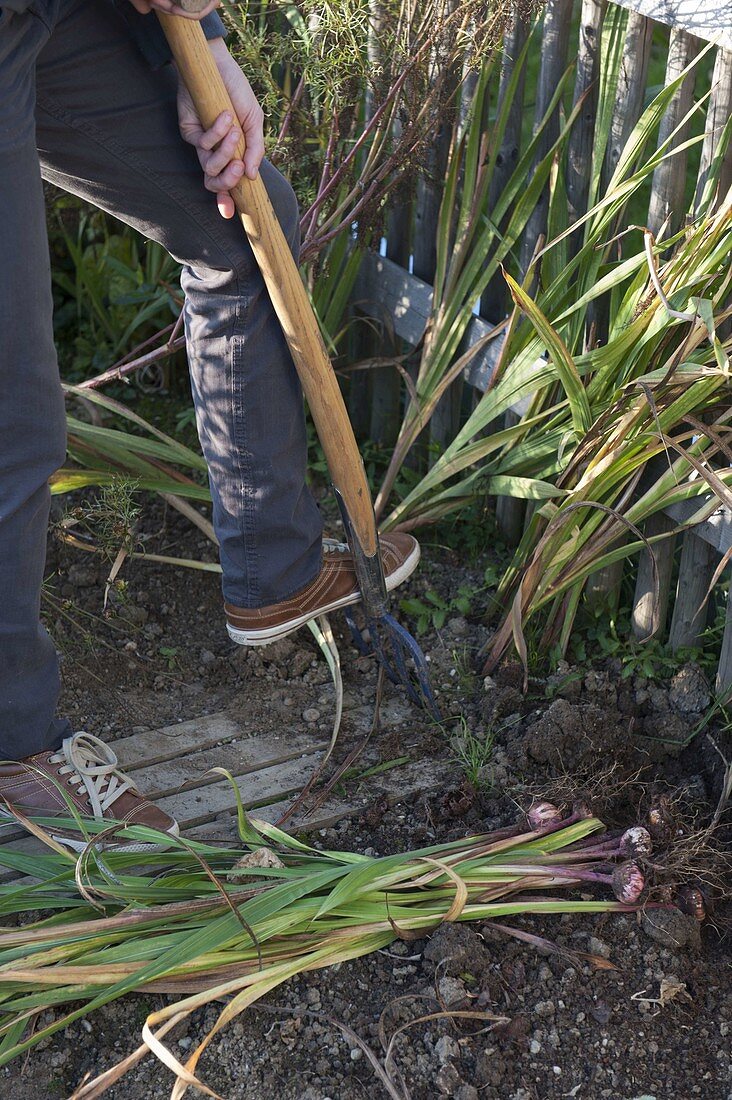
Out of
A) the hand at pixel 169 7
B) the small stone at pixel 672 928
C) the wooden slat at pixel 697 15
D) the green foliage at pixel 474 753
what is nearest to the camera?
the hand at pixel 169 7

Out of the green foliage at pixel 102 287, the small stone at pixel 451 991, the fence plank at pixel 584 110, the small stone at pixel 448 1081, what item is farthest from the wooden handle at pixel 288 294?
the green foliage at pixel 102 287

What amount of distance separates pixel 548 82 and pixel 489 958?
1797 millimetres

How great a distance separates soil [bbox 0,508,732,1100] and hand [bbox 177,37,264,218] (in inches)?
42.0

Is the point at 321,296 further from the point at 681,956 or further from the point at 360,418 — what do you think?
the point at 681,956

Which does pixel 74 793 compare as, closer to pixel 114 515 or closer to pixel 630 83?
pixel 114 515

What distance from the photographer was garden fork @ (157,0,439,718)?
68.3 inches

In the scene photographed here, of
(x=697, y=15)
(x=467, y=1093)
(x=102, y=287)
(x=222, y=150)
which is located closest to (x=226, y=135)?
(x=222, y=150)

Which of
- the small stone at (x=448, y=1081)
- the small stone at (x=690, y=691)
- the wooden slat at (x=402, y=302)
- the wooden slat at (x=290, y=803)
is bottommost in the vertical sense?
the wooden slat at (x=290, y=803)

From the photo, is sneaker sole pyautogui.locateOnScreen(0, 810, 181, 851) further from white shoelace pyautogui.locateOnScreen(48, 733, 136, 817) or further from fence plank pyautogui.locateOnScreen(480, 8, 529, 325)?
fence plank pyautogui.locateOnScreen(480, 8, 529, 325)

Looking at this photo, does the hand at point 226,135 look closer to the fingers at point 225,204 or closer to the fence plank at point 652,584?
the fingers at point 225,204

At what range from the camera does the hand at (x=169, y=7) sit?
1.66 metres

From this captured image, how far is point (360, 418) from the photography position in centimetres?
325

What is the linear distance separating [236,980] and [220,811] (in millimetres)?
522

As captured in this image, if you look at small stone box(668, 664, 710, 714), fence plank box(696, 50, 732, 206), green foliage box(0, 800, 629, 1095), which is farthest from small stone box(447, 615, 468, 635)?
fence plank box(696, 50, 732, 206)
